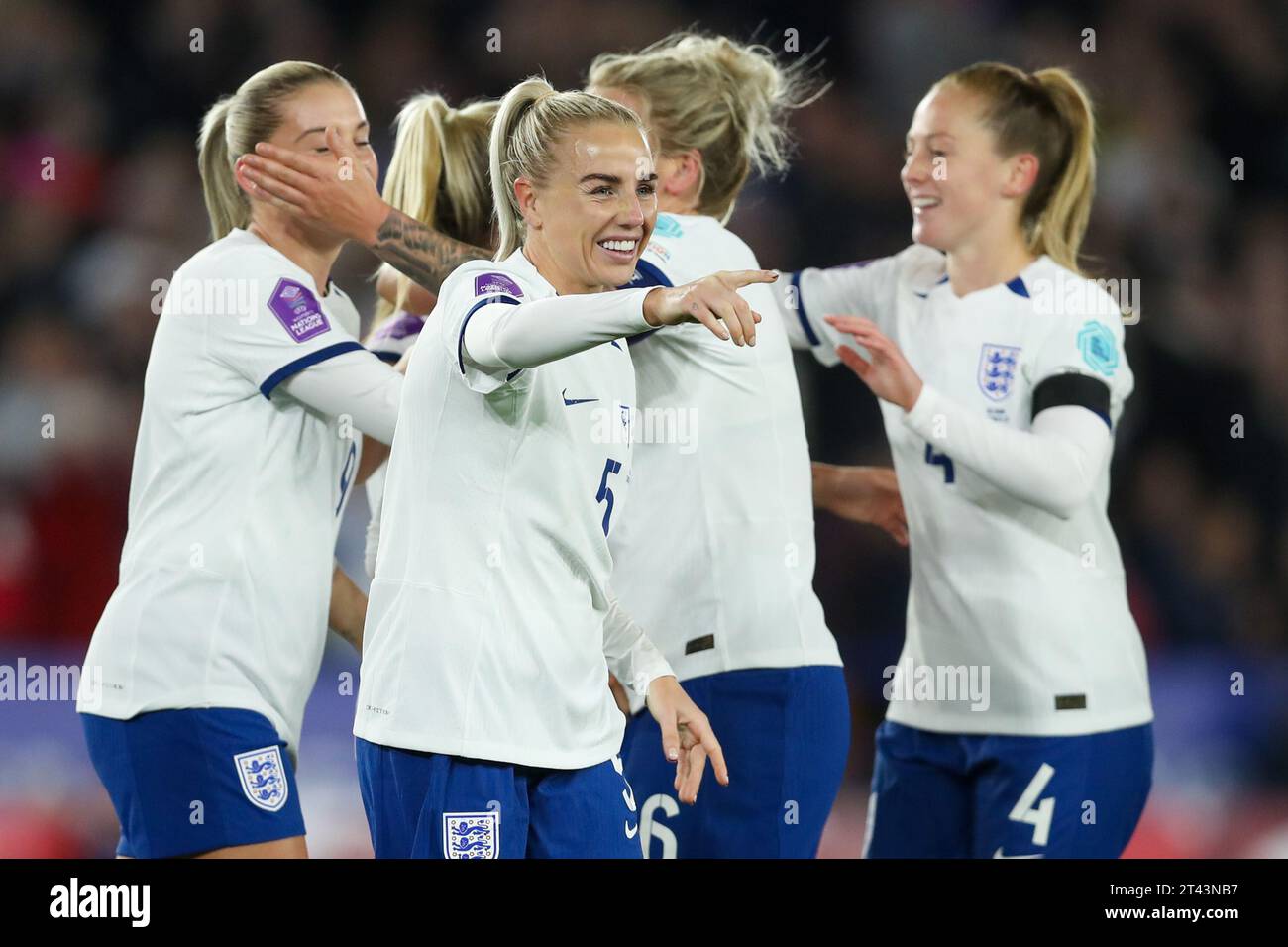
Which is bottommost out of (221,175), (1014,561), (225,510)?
(1014,561)

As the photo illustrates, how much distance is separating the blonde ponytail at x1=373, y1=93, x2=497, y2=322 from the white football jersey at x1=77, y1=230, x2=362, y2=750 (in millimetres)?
613

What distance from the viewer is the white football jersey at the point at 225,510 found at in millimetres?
2865

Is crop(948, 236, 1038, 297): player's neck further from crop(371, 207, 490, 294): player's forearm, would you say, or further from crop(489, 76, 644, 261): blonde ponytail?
crop(489, 76, 644, 261): blonde ponytail

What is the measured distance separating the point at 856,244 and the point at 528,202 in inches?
124

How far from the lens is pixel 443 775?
7.57 feet

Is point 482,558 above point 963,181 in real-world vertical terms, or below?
below

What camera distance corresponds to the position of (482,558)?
7.60 feet

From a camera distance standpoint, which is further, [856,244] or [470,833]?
[856,244]

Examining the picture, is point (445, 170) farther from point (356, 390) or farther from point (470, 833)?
point (470, 833)

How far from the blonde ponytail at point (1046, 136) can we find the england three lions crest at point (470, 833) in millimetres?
1983

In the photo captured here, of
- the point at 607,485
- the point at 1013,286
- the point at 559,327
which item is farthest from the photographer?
the point at 1013,286

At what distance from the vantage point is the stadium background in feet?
16.8

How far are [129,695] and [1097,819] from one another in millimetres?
1978

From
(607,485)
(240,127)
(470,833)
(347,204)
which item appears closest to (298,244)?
(347,204)
